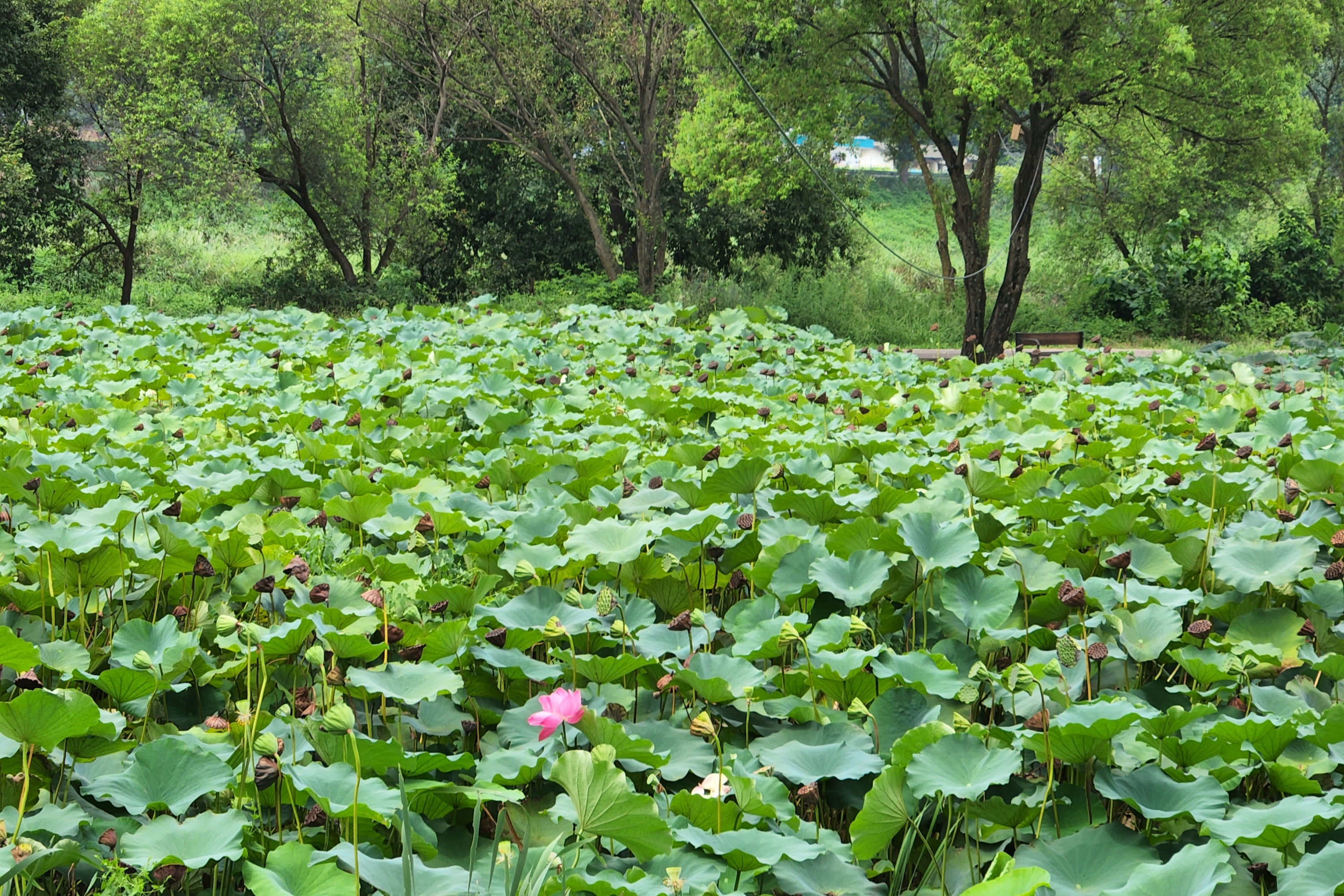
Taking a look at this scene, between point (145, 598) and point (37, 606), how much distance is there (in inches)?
7.1

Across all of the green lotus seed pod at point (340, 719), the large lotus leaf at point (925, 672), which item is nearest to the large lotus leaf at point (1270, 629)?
the large lotus leaf at point (925, 672)

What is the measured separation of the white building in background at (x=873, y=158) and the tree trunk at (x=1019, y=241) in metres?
2.38

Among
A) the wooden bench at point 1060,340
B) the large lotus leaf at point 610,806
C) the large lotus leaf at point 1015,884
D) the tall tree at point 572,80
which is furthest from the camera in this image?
the tall tree at point 572,80

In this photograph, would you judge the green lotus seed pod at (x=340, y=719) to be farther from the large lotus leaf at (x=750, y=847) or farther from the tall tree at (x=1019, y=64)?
the tall tree at (x=1019, y=64)

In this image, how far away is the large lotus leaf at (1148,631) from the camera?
156 centimetres

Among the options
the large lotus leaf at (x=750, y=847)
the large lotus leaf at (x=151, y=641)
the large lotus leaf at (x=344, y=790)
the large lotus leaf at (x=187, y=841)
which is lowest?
the large lotus leaf at (x=187, y=841)

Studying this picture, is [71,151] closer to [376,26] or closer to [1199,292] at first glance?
[376,26]

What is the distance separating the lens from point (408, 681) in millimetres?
1429

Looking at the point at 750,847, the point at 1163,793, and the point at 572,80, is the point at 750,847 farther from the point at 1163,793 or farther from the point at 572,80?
the point at 572,80

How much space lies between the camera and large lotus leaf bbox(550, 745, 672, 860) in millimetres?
1126

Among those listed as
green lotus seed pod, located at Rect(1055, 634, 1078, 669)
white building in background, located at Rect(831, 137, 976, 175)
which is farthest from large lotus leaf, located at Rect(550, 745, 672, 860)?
white building in background, located at Rect(831, 137, 976, 175)

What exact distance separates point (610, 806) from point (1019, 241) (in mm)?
11547

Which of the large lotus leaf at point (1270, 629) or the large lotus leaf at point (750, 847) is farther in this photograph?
the large lotus leaf at point (1270, 629)

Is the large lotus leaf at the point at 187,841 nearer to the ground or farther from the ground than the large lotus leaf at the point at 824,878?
farther from the ground
